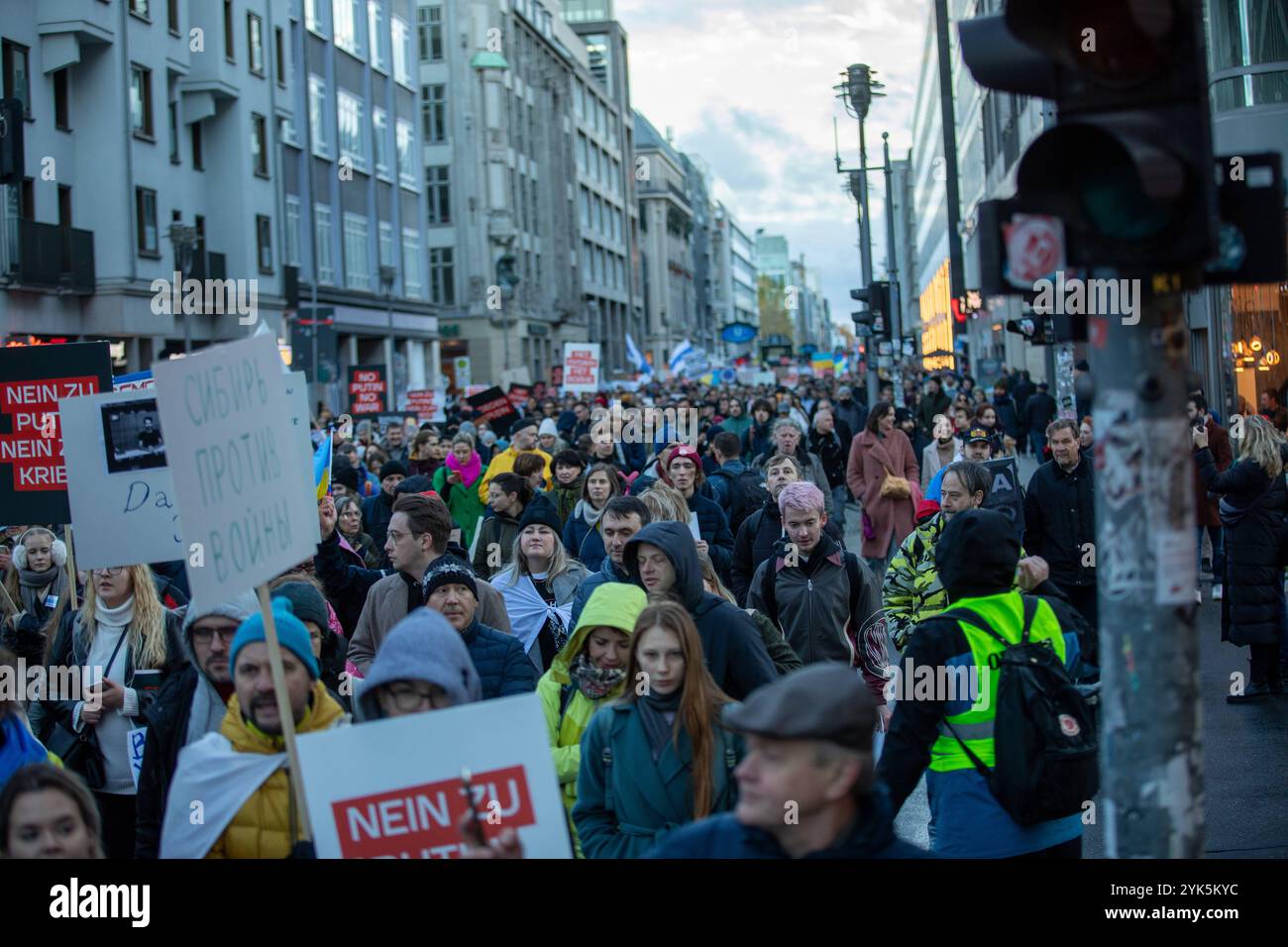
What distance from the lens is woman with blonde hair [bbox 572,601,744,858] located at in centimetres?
470

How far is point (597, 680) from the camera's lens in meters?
5.41

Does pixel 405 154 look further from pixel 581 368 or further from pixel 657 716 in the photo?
pixel 657 716

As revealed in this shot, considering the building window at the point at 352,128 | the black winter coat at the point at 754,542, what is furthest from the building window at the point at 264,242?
the black winter coat at the point at 754,542

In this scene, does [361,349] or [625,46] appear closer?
[361,349]

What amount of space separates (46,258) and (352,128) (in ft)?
68.2

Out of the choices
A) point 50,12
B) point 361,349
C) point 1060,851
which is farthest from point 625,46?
point 1060,851

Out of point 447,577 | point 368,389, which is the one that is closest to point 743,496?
point 447,577

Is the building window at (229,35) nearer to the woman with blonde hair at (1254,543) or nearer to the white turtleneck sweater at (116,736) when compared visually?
the woman with blonde hair at (1254,543)

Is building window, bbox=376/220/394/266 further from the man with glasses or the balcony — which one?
the man with glasses

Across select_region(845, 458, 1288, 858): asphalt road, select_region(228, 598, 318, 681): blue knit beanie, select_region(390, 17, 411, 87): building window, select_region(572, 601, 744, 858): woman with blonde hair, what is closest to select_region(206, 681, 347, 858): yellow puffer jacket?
select_region(228, 598, 318, 681): blue knit beanie
